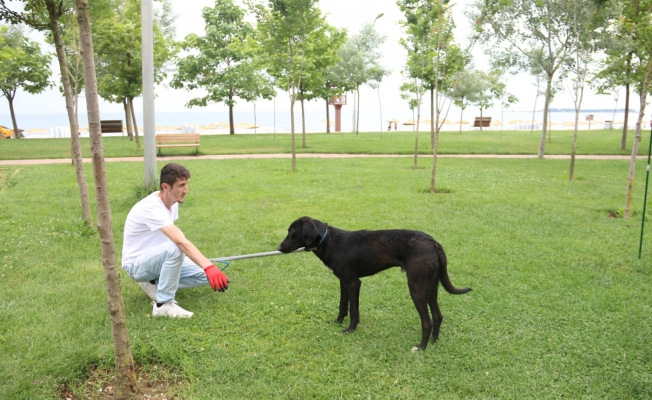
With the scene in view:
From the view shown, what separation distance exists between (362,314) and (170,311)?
1.77 metres

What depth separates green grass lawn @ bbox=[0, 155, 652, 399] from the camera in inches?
138

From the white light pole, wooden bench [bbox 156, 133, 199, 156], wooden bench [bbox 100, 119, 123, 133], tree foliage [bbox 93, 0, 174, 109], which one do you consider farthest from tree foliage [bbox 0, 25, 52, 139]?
the white light pole

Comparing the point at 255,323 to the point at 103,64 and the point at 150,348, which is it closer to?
the point at 150,348

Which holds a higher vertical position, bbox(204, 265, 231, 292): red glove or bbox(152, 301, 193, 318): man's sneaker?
bbox(204, 265, 231, 292): red glove

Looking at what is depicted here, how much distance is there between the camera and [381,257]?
408cm

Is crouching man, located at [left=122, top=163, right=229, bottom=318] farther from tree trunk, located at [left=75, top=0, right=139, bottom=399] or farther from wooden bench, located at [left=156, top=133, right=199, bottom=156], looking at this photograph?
wooden bench, located at [left=156, top=133, right=199, bottom=156]

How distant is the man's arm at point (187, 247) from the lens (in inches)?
143

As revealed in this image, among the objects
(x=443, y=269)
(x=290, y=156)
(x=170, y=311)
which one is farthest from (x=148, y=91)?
(x=290, y=156)

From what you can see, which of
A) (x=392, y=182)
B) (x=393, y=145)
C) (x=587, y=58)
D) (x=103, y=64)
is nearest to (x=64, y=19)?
(x=392, y=182)

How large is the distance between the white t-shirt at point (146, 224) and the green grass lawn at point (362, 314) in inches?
23.3

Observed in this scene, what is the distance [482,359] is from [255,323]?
6.38 feet

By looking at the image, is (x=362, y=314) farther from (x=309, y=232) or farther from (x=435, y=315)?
(x=309, y=232)

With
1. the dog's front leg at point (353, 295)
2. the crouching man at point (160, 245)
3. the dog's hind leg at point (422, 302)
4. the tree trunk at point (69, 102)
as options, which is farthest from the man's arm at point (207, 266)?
the tree trunk at point (69, 102)

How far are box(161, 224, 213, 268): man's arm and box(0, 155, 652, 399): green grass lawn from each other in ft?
2.48
